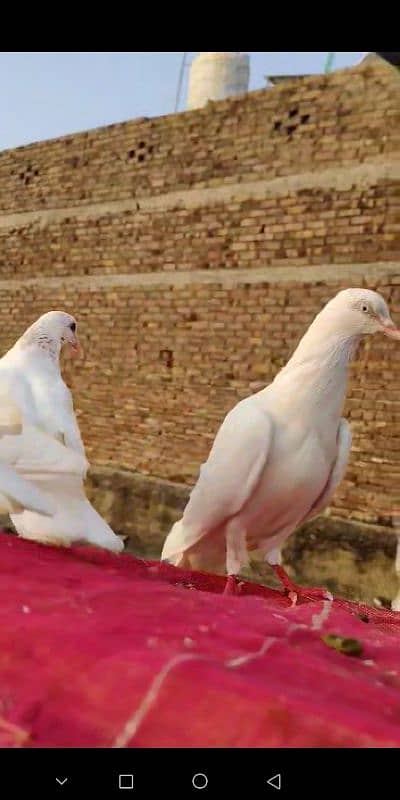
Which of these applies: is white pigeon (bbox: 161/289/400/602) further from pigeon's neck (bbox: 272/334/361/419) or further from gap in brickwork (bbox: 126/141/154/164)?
gap in brickwork (bbox: 126/141/154/164)

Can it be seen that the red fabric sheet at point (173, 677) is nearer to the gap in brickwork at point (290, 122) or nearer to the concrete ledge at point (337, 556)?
the concrete ledge at point (337, 556)

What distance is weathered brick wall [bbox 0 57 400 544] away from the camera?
5.34m

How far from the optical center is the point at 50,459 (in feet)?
8.98

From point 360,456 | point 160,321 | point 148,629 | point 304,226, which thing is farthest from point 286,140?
point 148,629

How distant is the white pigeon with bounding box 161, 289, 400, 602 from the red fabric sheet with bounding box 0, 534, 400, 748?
106 cm

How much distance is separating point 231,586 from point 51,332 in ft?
5.36

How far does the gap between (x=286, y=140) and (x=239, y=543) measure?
417 cm

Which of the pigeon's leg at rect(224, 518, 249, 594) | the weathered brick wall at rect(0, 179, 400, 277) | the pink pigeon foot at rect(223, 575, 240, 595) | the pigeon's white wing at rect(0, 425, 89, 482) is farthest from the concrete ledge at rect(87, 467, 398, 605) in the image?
the pigeon's white wing at rect(0, 425, 89, 482)

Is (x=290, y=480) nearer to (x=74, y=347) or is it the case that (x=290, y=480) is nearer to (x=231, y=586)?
(x=231, y=586)

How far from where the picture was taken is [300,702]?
1062 millimetres

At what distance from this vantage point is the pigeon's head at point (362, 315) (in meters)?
2.71

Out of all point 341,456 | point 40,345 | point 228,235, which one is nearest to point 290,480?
point 341,456

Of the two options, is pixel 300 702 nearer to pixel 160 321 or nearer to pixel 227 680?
pixel 227 680
